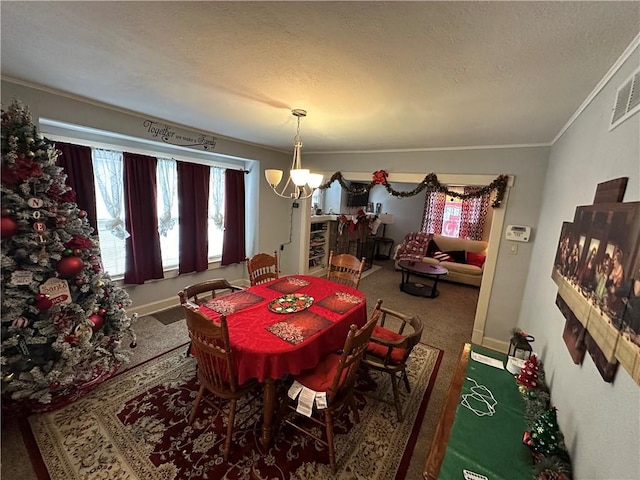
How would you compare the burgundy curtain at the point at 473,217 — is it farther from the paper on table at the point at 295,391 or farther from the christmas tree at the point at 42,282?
the christmas tree at the point at 42,282

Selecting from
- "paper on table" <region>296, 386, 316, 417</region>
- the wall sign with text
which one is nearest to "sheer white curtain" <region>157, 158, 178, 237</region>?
the wall sign with text

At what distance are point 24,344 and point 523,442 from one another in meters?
2.88

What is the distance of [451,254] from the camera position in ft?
19.4

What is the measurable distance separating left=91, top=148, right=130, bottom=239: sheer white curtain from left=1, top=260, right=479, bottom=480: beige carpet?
118 centimetres

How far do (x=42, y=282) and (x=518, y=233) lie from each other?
166 inches

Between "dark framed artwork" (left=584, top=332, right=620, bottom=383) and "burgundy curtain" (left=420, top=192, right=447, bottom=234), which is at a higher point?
"burgundy curtain" (left=420, top=192, right=447, bottom=234)

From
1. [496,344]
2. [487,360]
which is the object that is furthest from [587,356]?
[496,344]

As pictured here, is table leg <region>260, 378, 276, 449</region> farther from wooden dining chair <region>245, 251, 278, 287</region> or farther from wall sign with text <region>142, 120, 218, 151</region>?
wall sign with text <region>142, 120, 218, 151</region>

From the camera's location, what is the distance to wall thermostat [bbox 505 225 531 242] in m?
2.86

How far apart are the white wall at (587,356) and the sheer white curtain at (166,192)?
3.97 m

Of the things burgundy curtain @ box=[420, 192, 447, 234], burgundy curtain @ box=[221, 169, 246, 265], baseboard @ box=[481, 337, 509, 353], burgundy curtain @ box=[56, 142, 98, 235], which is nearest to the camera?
burgundy curtain @ box=[56, 142, 98, 235]

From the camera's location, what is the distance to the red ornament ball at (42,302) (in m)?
1.70

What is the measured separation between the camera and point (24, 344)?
65.6 inches

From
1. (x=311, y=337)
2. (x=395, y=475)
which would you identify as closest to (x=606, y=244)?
(x=311, y=337)
